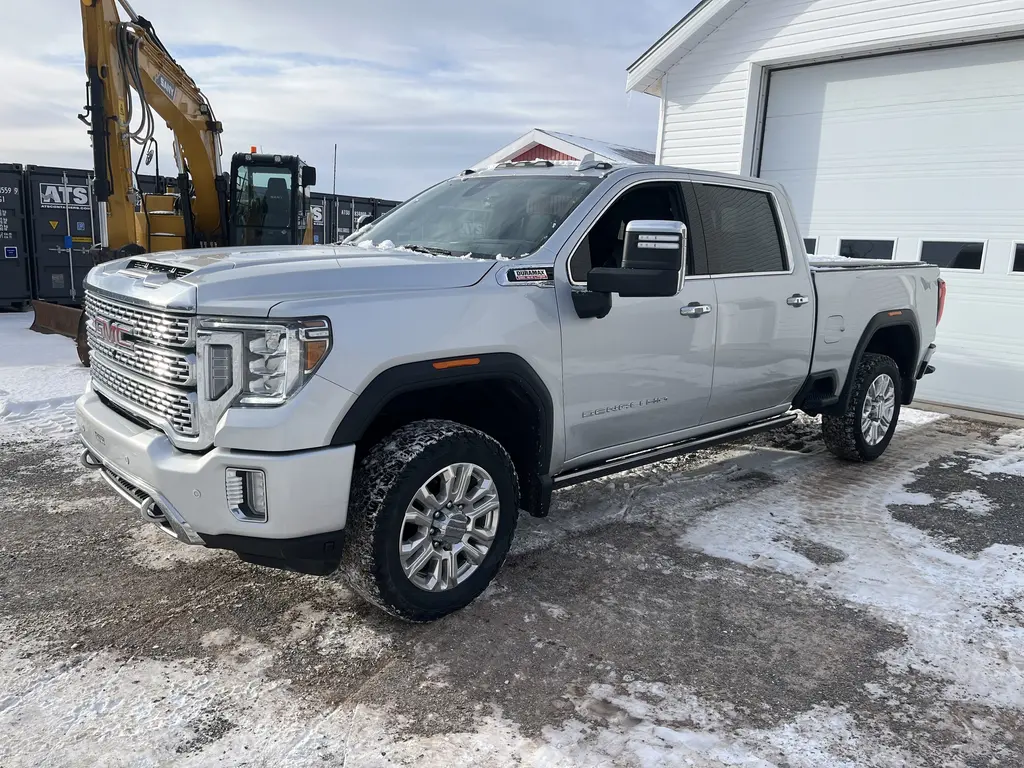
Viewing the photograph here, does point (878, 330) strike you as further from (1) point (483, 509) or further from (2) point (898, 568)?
(1) point (483, 509)

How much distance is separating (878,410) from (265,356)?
16.9ft

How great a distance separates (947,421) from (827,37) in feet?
15.6

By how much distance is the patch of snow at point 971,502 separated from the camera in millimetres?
5316

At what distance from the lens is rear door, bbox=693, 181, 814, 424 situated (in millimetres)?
4688

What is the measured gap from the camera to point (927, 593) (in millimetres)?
3953

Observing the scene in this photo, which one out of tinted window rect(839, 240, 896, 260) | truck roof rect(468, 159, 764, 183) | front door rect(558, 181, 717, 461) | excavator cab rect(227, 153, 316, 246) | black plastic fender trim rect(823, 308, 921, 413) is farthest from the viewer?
excavator cab rect(227, 153, 316, 246)

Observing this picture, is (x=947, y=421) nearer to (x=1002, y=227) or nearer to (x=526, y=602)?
(x=1002, y=227)

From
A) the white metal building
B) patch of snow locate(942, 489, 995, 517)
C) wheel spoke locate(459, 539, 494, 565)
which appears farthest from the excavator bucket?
patch of snow locate(942, 489, 995, 517)

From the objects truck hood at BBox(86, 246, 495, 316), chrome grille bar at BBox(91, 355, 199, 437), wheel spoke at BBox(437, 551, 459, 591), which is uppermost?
truck hood at BBox(86, 246, 495, 316)

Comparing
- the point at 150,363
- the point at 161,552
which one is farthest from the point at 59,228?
the point at 150,363

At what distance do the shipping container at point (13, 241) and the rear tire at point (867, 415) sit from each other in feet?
47.9

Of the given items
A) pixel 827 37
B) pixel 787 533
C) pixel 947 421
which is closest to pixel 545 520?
pixel 787 533

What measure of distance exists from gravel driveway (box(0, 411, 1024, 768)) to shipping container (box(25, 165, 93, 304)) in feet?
38.6

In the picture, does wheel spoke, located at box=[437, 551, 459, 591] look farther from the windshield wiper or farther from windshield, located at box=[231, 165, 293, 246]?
windshield, located at box=[231, 165, 293, 246]
